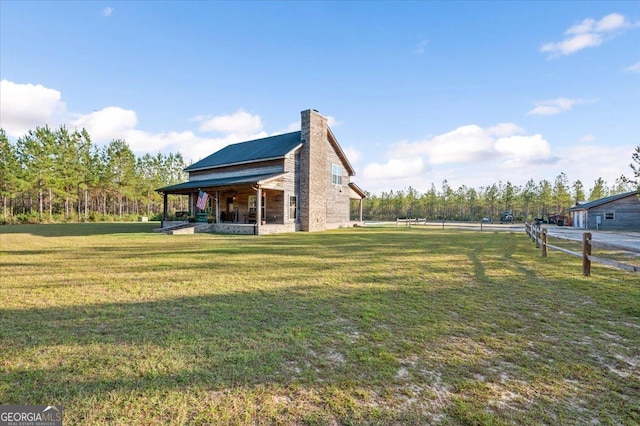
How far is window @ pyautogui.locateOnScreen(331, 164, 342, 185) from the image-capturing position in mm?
25406

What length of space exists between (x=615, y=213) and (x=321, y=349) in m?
40.1

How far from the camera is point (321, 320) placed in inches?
162

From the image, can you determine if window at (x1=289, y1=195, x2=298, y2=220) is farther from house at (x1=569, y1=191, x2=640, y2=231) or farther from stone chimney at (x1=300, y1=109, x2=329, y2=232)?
house at (x1=569, y1=191, x2=640, y2=231)

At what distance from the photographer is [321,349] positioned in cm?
320

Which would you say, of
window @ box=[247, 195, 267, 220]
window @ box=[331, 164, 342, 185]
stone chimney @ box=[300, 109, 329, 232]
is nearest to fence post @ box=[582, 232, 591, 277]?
stone chimney @ box=[300, 109, 329, 232]

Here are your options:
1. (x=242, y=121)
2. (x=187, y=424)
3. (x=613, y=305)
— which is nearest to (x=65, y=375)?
(x=187, y=424)

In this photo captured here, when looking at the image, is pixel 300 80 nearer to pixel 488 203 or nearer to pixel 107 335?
pixel 107 335

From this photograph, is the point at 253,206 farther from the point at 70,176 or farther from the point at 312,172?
the point at 70,176

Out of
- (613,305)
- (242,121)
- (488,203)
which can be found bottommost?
(613,305)

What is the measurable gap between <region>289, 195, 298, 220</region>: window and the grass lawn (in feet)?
50.2

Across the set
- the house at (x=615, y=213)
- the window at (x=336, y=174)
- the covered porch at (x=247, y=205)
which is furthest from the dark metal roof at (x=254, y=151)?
the house at (x=615, y=213)

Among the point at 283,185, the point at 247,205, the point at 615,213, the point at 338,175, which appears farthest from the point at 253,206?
the point at 615,213

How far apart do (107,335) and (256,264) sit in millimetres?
4945

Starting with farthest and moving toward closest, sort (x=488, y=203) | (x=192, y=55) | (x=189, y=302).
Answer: (x=488, y=203) → (x=192, y=55) → (x=189, y=302)
